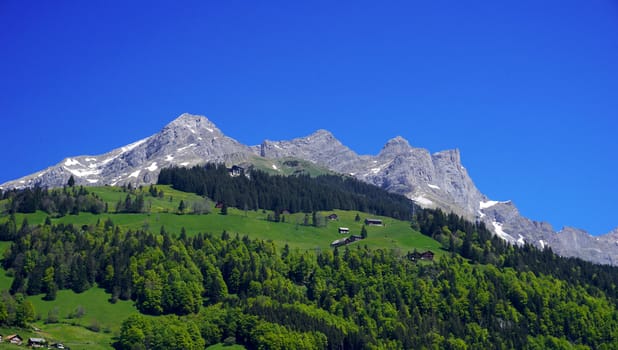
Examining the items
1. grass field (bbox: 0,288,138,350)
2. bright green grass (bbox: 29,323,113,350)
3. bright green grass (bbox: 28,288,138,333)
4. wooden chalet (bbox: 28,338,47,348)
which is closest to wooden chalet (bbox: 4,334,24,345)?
wooden chalet (bbox: 28,338,47,348)

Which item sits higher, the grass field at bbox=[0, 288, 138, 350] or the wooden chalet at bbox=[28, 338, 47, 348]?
the grass field at bbox=[0, 288, 138, 350]

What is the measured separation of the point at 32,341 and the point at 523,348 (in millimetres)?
121271

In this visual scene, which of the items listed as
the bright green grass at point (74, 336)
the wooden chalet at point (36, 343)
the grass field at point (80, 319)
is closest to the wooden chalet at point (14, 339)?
the wooden chalet at point (36, 343)

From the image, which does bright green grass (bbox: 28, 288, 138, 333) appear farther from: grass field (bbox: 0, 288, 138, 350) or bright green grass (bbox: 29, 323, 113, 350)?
bright green grass (bbox: 29, 323, 113, 350)

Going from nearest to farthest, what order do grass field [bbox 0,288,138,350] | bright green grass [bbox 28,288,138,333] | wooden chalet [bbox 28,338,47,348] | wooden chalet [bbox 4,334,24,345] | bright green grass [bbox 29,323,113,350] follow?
wooden chalet [bbox 4,334,24,345] → wooden chalet [bbox 28,338,47,348] → bright green grass [bbox 29,323,113,350] → grass field [bbox 0,288,138,350] → bright green grass [bbox 28,288,138,333]

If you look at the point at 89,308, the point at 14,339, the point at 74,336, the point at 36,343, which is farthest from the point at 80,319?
the point at 14,339

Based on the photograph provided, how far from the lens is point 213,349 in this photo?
170m

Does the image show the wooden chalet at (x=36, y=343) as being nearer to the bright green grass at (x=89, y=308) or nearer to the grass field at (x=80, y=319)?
the grass field at (x=80, y=319)

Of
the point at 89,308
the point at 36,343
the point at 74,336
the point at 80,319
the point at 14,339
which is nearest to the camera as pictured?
the point at 14,339

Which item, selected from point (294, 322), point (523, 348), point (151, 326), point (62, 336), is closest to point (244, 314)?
point (294, 322)

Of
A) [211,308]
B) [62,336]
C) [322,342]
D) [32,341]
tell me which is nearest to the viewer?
[32,341]

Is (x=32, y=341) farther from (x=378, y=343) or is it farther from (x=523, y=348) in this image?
(x=523, y=348)

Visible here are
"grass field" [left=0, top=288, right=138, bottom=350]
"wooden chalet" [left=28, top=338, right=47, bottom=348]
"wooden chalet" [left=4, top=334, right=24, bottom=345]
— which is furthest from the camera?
"grass field" [left=0, top=288, right=138, bottom=350]

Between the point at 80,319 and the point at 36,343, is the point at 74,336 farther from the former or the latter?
the point at 80,319
